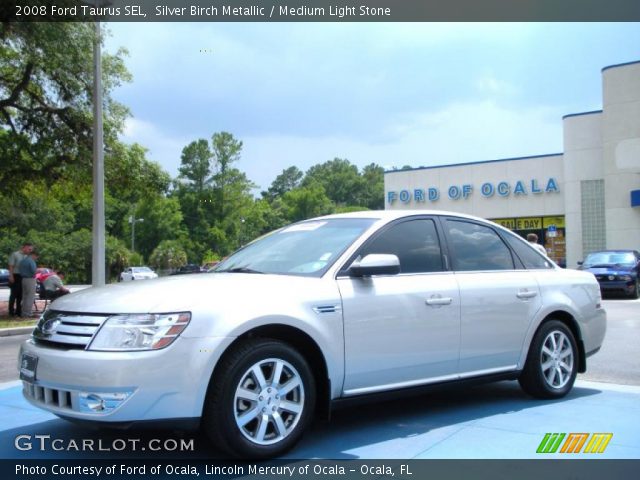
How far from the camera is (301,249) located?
507 cm

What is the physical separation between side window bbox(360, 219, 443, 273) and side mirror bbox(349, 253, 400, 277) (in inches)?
10.8

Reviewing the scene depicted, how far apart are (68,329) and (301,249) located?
72.2 inches

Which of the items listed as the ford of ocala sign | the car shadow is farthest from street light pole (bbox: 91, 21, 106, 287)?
the ford of ocala sign

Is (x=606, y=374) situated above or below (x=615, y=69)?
below

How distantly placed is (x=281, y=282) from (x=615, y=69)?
32.2m

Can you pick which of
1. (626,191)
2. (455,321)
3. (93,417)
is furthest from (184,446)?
(626,191)

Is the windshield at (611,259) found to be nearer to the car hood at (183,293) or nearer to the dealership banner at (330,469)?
the dealership banner at (330,469)

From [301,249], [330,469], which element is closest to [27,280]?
[301,249]

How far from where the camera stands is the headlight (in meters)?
3.74

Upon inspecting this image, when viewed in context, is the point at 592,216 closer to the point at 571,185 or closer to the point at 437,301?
the point at 571,185

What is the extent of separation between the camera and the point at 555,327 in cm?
586

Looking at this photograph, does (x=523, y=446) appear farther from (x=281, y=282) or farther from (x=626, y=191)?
(x=626, y=191)

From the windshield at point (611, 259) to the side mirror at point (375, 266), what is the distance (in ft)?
58.0
